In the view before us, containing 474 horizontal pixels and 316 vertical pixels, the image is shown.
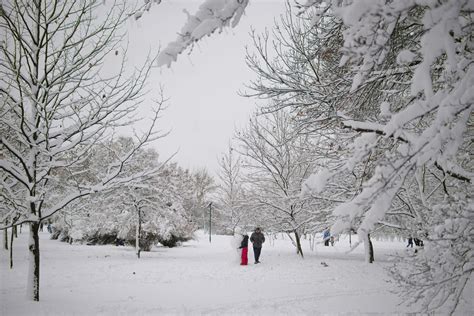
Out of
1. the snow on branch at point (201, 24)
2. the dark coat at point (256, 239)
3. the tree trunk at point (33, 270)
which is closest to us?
the snow on branch at point (201, 24)

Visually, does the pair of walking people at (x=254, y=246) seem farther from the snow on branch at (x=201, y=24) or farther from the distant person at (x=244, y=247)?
the snow on branch at (x=201, y=24)

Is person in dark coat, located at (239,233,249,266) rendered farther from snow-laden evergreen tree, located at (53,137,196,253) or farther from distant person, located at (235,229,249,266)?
snow-laden evergreen tree, located at (53,137,196,253)

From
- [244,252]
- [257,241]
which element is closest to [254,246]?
[257,241]

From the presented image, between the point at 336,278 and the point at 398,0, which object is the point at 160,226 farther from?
the point at 398,0

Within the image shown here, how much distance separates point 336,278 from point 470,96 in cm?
879

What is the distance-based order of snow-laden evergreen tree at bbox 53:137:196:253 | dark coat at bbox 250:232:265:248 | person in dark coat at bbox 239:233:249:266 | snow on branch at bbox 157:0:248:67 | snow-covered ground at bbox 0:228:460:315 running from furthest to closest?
1. snow-laden evergreen tree at bbox 53:137:196:253
2. dark coat at bbox 250:232:265:248
3. person in dark coat at bbox 239:233:249:266
4. snow-covered ground at bbox 0:228:460:315
5. snow on branch at bbox 157:0:248:67

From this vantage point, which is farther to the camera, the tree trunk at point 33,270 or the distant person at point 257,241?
the distant person at point 257,241

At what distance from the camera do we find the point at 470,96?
56.4 inches

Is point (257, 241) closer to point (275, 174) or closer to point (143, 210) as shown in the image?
point (275, 174)

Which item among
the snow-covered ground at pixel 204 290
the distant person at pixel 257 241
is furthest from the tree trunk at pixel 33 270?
the distant person at pixel 257 241

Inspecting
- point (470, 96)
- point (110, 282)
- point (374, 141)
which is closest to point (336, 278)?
point (110, 282)

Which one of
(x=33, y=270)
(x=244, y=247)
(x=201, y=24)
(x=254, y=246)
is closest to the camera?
(x=201, y=24)

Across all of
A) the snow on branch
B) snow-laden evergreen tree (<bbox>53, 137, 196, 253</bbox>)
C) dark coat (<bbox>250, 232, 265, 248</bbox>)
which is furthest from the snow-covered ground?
the snow on branch

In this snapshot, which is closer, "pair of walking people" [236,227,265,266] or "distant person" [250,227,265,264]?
"pair of walking people" [236,227,265,266]
